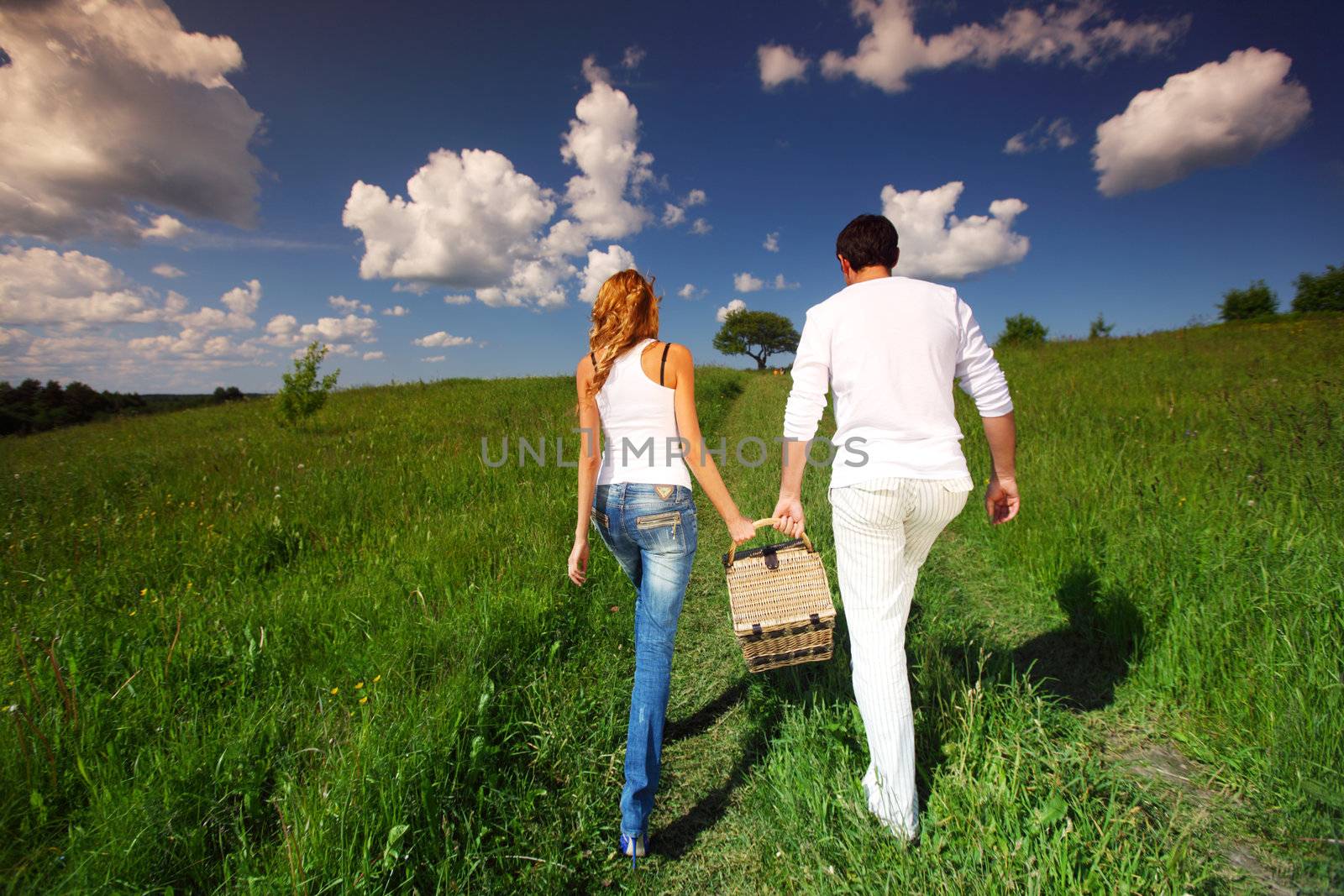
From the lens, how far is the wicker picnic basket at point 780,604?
7.11ft

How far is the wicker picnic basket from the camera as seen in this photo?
2166 mm

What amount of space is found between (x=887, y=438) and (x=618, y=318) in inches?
42.5

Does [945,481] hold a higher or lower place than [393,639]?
higher

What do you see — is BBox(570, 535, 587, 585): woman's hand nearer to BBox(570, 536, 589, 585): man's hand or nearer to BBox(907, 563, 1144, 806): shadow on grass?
BBox(570, 536, 589, 585): man's hand

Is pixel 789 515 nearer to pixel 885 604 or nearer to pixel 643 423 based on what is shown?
pixel 885 604

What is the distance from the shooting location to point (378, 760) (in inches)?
74.8

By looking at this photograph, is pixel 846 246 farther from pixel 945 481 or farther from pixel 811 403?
pixel 945 481

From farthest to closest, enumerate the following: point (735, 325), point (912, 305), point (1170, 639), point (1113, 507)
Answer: point (735, 325) → point (1113, 507) → point (1170, 639) → point (912, 305)

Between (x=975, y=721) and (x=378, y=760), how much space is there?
246cm

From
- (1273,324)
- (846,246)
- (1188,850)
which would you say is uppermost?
(1273,324)

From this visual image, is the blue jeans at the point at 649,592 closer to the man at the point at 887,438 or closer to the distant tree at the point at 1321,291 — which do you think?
the man at the point at 887,438

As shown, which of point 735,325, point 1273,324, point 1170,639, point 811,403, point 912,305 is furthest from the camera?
point 735,325

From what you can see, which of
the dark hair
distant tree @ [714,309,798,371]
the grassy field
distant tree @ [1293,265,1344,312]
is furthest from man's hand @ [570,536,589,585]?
distant tree @ [714,309,798,371]

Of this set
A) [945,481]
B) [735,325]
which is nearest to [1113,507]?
[945,481]
